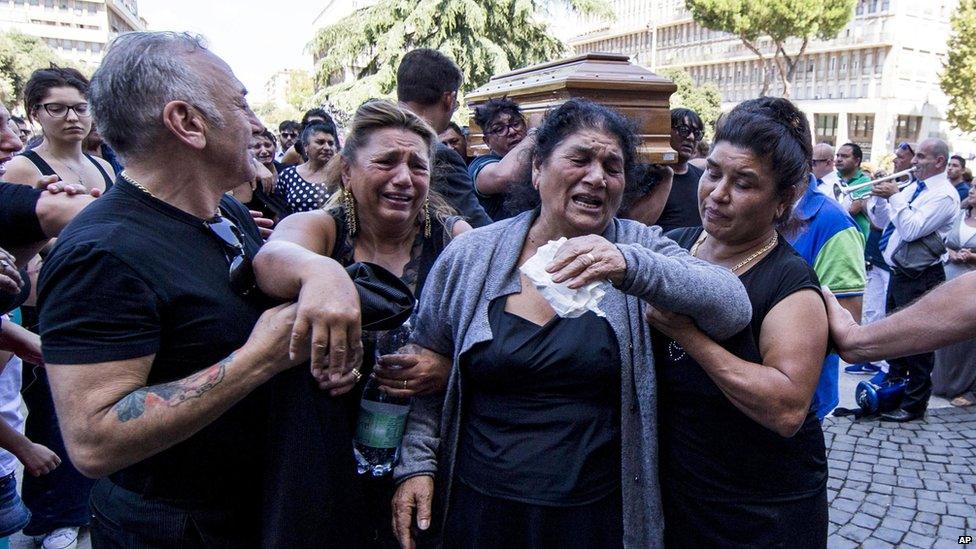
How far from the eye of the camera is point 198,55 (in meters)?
1.62

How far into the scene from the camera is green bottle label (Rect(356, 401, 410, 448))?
6.28 ft

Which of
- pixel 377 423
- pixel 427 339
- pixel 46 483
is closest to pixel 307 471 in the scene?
pixel 377 423

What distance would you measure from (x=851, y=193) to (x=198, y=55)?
28.6ft

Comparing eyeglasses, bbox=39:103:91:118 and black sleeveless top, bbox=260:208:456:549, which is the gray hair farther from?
eyeglasses, bbox=39:103:91:118

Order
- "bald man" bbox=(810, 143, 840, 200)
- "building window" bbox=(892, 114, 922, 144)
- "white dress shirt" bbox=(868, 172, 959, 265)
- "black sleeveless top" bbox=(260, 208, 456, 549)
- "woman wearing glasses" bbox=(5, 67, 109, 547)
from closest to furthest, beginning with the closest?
1. "black sleeveless top" bbox=(260, 208, 456, 549)
2. "woman wearing glasses" bbox=(5, 67, 109, 547)
3. "white dress shirt" bbox=(868, 172, 959, 265)
4. "bald man" bbox=(810, 143, 840, 200)
5. "building window" bbox=(892, 114, 922, 144)

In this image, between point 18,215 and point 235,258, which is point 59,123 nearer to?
point 18,215

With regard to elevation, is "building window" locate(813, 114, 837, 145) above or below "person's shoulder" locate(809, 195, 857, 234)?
below

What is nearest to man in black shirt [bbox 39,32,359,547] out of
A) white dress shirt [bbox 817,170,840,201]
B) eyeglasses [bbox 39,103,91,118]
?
eyeglasses [bbox 39,103,91,118]

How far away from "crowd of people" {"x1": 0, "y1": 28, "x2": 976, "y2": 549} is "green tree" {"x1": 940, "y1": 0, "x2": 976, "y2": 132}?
29.9 m

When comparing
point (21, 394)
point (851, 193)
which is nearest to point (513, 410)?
point (21, 394)

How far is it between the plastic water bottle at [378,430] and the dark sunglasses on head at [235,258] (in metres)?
0.52

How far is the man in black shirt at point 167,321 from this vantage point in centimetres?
134

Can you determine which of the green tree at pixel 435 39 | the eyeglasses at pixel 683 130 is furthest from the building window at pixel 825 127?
the eyeglasses at pixel 683 130

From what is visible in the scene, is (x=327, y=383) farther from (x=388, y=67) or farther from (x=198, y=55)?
(x=388, y=67)
